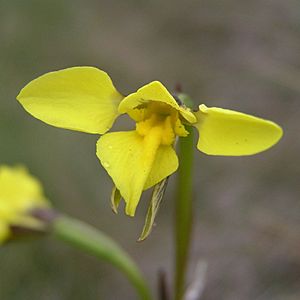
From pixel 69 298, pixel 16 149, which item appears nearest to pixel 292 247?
pixel 69 298

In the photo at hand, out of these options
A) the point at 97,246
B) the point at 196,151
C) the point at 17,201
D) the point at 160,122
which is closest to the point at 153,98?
→ the point at 160,122

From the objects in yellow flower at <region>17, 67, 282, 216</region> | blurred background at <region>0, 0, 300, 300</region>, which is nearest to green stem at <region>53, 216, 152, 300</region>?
yellow flower at <region>17, 67, 282, 216</region>

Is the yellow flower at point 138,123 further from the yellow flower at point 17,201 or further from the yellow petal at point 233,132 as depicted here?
the yellow flower at point 17,201

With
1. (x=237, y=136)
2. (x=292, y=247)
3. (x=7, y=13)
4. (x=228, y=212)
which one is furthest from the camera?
(x=7, y=13)

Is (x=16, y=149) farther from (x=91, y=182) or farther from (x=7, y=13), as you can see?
(x=7, y=13)

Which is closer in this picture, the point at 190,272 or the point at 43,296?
the point at 43,296
